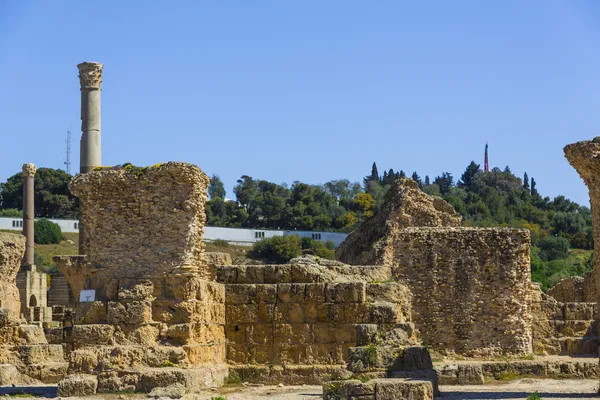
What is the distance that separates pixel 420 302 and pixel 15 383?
891 centimetres

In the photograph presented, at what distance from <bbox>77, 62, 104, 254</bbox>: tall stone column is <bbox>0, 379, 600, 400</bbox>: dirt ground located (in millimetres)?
19163

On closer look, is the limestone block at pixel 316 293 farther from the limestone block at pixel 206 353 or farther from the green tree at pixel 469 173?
the green tree at pixel 469 173

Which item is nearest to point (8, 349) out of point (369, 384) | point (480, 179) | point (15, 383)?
point (15, 383)

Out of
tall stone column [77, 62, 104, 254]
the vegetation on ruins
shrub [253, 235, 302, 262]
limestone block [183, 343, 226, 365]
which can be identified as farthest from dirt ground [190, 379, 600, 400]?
shrub [253, 235, 302, 262]

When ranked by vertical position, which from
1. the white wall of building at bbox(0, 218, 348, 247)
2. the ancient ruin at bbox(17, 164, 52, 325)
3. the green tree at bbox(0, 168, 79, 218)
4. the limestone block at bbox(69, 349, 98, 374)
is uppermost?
the green tree at bbox(0, 168, 79, 218)

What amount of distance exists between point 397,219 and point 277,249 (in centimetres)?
4744

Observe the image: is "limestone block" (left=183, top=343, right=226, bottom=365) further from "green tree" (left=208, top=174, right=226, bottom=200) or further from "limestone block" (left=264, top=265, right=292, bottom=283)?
"green tree" (left=208, top=174, right=226, bottom=200)

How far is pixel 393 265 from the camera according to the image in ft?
83.4

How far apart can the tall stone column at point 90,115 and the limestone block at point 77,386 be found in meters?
20.3

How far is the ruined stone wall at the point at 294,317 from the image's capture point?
1973 centimetres

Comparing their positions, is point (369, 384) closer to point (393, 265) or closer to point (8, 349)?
point (8, 349)

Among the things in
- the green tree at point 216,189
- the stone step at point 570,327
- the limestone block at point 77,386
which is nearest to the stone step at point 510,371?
the stone step at point 570,327

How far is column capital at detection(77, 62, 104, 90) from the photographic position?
36.8 m

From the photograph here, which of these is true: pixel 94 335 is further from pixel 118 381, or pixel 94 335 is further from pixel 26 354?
pixel 26 354
